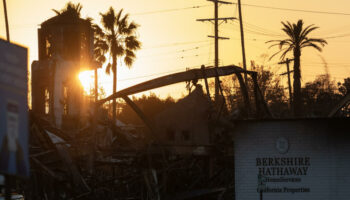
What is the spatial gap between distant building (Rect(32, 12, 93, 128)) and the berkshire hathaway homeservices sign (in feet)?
73.0

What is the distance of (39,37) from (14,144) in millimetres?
35778

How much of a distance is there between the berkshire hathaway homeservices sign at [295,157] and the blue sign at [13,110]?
10932mm

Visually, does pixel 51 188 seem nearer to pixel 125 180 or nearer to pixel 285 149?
pixel 125 180

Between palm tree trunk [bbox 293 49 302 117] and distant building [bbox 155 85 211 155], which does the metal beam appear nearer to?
distant building [bbox 155 85 211 155]

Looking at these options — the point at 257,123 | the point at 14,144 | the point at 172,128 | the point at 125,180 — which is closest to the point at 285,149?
the point at 257,123

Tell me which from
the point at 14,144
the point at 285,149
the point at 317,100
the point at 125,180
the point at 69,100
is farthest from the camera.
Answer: the point at 317,100

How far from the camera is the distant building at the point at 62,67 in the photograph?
48344mm

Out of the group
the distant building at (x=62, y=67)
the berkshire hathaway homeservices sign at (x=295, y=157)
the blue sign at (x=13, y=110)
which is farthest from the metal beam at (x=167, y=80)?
the distant building at (x=62, y=67)

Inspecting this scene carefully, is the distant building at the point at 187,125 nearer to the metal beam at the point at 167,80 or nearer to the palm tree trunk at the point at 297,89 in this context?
the metal beam at the point at 167,80

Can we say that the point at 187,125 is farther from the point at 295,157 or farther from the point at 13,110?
the point at 13,110

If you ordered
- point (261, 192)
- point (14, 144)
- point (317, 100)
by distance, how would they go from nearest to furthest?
1. point (14, 144)
2. point (261, 192)
3. point (317, 100)

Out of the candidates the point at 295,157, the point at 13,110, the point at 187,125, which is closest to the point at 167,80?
the point at 187,125

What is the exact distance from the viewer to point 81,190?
26.1 m

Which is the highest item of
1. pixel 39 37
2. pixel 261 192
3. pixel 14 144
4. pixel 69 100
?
pixel 39 37
